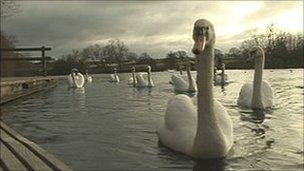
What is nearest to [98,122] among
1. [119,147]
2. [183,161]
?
[119,147]

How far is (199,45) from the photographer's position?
5605 millimetres

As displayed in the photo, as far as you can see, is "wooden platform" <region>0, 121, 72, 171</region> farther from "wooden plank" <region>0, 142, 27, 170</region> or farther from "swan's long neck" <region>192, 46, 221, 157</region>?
"swan's long neck" <region>192, 46, 221, 157</region>

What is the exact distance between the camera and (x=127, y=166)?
258 inches

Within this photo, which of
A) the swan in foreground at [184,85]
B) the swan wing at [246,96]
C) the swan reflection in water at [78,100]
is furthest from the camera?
the swan in foreground at [184,85]

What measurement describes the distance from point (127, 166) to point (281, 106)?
834cm

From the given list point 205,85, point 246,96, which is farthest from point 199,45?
point 246,96

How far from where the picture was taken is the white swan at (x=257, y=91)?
13.0 m

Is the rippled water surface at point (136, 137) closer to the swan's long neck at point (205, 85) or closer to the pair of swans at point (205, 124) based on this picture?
the pair of swans at point (205, 124)

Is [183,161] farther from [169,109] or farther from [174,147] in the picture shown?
[169,109]

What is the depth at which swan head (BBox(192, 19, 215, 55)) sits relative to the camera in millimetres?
5577

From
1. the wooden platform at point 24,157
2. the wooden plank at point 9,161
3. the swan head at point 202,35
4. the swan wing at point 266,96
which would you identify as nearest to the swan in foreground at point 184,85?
the swan wing at point 266,96

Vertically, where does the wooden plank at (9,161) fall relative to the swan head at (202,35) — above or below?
below

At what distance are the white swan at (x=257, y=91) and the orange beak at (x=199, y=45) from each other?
753 cm

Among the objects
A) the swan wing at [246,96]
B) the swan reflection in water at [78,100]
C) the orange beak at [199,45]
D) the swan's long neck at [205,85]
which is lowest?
the swan reflection in water at [78,100]
